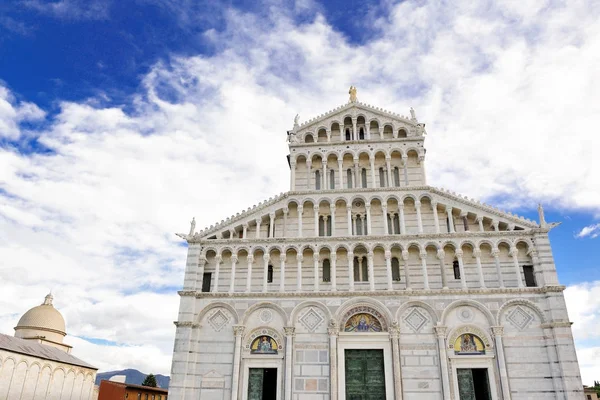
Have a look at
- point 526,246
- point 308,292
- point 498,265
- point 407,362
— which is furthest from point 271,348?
point 526,246

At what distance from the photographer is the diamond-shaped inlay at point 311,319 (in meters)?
22.5

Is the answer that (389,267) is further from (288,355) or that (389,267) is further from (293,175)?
(293,175)

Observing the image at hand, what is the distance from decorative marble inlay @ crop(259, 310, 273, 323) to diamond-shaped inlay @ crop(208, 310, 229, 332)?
1.79m

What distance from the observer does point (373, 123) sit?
27.9 m

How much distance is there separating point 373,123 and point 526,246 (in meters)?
11.0

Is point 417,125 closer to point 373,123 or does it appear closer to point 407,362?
point 373,123

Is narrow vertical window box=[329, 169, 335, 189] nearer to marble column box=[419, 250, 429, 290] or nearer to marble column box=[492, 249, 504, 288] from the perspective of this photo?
marble column box=[419, 250, 429, 290]

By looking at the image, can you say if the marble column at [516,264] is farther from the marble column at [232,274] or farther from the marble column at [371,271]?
the marble column at [232,274]

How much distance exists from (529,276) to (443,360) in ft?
20.8

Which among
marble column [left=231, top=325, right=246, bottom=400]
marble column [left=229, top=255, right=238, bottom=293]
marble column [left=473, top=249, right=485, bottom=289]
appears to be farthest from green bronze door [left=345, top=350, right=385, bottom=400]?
marble column [left=229, top=255, right=238, bottom=293]

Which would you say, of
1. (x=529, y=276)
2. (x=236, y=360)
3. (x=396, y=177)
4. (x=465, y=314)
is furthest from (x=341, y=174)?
(x=236, y=360)

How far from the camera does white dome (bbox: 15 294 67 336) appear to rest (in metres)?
48.6

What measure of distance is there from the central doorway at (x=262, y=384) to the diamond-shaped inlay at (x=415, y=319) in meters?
6.93

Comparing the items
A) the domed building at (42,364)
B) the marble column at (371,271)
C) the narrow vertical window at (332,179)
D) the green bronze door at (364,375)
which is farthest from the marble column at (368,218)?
the domed building at (42,364)
